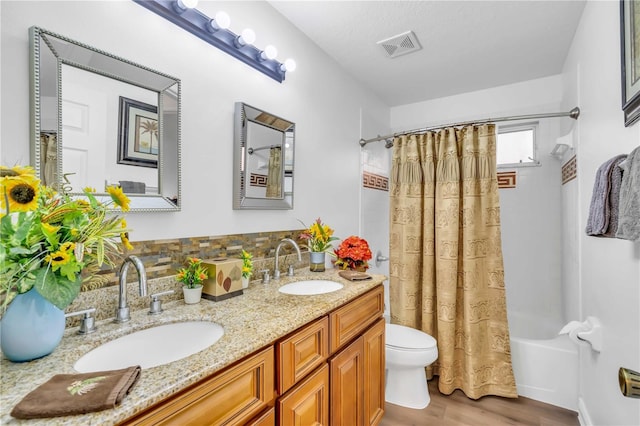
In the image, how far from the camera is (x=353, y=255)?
2.09 metres

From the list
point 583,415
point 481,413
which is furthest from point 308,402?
point 583,415

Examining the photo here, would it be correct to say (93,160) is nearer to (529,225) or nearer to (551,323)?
(529,225)

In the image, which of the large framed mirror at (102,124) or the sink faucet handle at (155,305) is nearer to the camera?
the large framed mirror at (102,124)

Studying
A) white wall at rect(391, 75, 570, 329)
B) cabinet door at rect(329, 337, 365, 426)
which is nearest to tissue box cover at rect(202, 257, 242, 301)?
cabinet door at rect(329, 337, 365, 426)

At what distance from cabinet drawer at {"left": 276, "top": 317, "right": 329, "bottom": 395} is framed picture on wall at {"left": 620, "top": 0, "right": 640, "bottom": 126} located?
1.37 metres

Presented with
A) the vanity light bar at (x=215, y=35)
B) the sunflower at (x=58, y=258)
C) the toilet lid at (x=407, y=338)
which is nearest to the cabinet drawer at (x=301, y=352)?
the sunflower at (x=58, y=258)

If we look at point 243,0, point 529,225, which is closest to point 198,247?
point 243,0

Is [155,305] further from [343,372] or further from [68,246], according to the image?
[343,372]

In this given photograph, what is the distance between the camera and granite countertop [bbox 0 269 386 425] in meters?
0.63

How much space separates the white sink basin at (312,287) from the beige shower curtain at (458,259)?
0.98m

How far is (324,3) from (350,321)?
1.76 m

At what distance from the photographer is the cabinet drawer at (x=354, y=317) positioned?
4.52 ft

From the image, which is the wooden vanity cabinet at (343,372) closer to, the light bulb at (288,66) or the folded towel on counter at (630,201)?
the folded towel on counter at (630,201)

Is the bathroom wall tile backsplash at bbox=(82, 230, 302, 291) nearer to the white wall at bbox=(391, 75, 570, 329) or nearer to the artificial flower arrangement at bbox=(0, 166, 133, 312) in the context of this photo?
the artificial flower arrangement at bbox=(0, 166, 133, 312)
